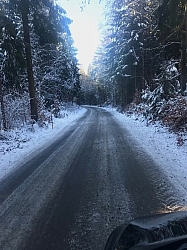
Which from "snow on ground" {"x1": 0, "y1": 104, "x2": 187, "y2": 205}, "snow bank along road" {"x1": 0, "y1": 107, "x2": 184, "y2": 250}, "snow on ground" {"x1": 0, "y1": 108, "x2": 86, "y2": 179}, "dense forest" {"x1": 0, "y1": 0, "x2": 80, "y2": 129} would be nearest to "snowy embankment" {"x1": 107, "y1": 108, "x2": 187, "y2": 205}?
"snow on ground" {"x1": 0, "y1": 104, "x2": 187, "y2": 205}

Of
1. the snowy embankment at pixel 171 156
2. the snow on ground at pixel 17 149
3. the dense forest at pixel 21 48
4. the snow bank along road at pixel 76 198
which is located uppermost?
the dense forest at pixel 21 48

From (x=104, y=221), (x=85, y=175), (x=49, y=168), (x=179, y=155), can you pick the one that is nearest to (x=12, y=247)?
(x=104, y=221)

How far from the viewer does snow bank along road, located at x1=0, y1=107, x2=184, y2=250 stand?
118 inches

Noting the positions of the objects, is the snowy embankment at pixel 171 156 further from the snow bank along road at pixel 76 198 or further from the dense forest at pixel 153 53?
the dense forest at pixel 153 53

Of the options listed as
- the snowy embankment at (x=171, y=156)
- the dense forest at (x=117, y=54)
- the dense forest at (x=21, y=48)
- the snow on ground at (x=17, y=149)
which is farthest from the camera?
the dense forest at (x=21, y=48)

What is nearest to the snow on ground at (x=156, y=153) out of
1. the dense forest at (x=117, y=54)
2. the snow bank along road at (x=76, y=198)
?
the snow bank along road at (x=76, y=198)

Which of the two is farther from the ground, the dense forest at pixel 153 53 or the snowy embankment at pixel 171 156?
the dense forest at pixel 153 53

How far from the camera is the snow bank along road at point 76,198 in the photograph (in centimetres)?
300

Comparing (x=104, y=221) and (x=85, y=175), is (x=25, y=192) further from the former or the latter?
(x=104, y=221)

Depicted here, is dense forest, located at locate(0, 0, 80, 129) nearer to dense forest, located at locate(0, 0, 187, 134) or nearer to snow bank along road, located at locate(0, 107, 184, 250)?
dense forest, located at locate(0, 0, 187, 134)

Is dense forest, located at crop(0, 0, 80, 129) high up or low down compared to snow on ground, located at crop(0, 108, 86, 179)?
up

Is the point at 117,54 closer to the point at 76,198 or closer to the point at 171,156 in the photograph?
the point at 171,156

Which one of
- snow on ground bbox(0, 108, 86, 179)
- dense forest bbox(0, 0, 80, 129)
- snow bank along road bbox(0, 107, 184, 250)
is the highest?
dense forest bbox(0, 0, 80, 129)

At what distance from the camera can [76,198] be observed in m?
4.13
